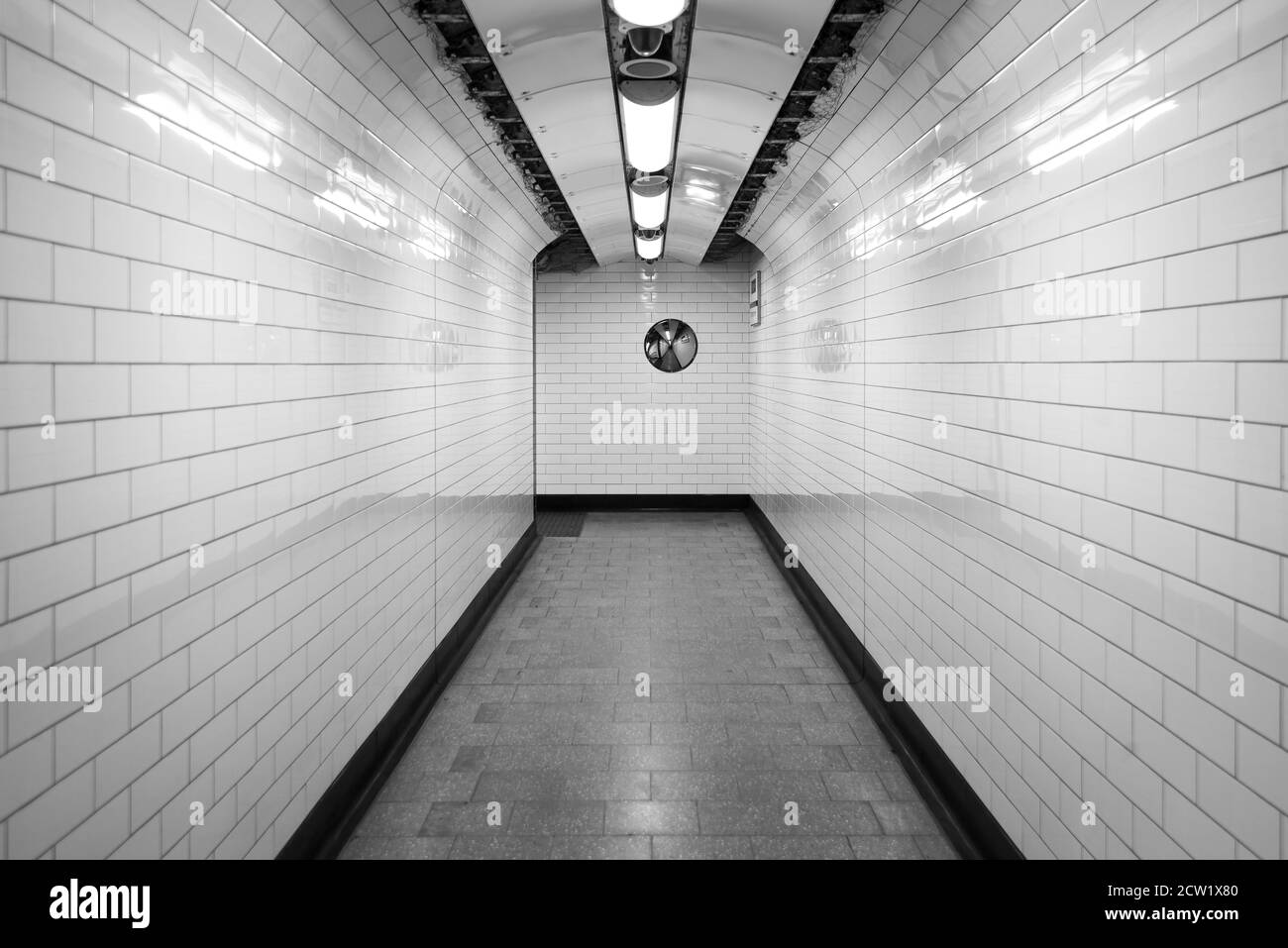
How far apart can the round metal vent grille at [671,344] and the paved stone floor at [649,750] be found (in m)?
4.77

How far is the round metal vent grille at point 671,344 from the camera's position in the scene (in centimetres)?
1077

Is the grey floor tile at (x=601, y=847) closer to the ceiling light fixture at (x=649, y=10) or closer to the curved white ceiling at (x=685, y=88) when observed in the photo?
the ceiling light fixture at (x=649, y=10)

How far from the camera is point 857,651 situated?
4.96 metres

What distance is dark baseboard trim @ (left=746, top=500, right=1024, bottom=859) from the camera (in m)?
3.00

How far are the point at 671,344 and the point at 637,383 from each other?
0.68 meters

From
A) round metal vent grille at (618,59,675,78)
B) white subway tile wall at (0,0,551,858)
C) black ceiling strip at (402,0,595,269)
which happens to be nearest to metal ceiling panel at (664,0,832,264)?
round metal vent grille at (618,59,675,78)

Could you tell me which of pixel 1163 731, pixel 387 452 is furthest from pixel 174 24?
pixel 1163 731

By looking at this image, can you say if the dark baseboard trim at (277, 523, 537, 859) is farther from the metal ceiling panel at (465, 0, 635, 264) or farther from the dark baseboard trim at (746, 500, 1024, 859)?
the metal ceiling panel at (465, 0, 635, 264)

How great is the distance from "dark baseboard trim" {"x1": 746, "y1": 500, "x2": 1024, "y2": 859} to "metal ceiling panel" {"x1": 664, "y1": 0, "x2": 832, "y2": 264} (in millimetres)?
2968

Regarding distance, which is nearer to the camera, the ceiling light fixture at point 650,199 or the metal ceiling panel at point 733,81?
the metal ceiling panel at point 733,81

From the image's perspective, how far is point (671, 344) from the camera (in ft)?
35.4

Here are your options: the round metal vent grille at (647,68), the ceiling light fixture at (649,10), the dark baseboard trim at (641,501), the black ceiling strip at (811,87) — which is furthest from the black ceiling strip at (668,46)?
the dark baseboard trim at (641,501)
